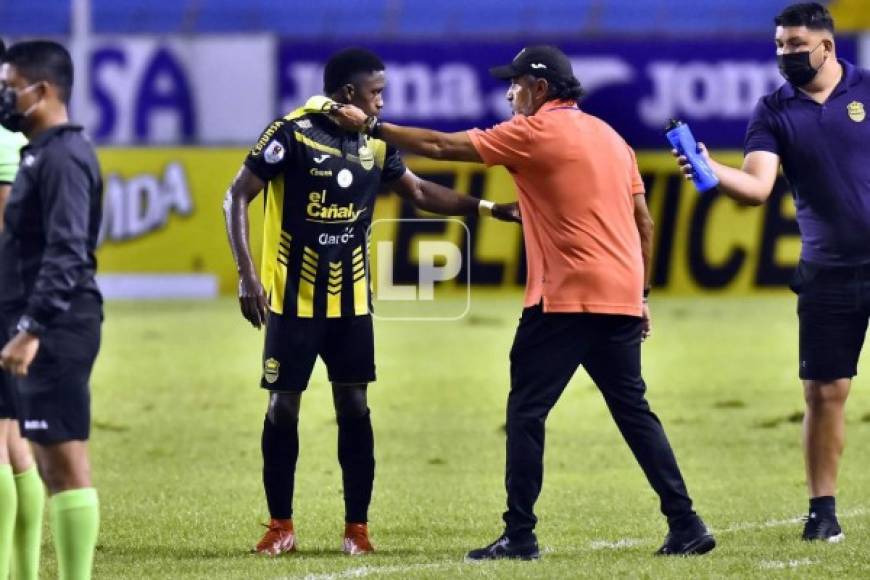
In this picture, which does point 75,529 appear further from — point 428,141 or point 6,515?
point 428,141

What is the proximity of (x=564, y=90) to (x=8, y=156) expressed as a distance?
212 centimetres

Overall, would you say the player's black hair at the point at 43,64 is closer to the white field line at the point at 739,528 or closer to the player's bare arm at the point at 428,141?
the player's bare arm at the point at 428,141

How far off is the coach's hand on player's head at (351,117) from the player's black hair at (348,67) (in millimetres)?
313

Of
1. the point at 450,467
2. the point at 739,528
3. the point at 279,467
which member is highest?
the point at 279,467

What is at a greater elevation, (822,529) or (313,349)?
(313,349)

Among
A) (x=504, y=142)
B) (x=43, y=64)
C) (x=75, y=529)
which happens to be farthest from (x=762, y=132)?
(x=75, y=529)

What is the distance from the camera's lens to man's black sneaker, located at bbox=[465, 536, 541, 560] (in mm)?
7387

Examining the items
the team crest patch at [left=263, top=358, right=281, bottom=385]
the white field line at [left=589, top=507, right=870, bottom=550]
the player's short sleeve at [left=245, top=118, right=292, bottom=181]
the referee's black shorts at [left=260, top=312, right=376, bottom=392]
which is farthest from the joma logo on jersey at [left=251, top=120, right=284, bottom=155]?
the white field line at [left=589, top=507, right=870, bottom=550]

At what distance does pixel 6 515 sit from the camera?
6.35 m

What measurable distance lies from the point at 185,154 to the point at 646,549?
21010mm

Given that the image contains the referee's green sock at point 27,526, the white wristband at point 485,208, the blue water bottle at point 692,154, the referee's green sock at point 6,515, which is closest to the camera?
the referee's green sock at point 6,515

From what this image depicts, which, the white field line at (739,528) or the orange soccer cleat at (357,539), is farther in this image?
the white field line at (739,528)

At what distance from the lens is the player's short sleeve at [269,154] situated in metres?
7.69

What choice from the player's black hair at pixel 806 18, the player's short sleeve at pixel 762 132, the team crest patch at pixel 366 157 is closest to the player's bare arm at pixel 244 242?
the team crest patch at pixel 366 157
